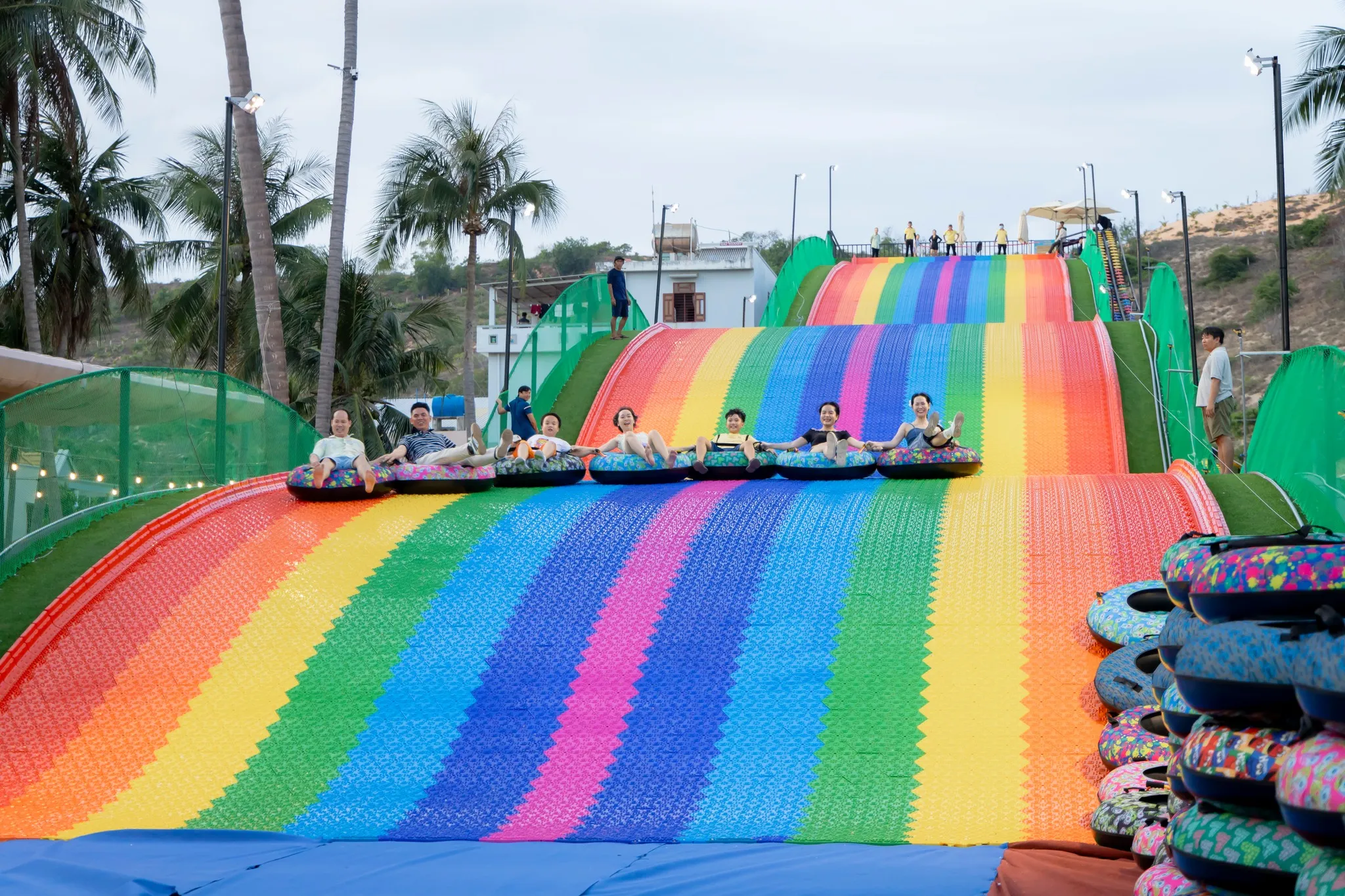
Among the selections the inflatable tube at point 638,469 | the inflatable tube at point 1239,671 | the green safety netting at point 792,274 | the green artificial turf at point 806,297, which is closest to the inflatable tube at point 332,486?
the inflatable tube at point 638,469

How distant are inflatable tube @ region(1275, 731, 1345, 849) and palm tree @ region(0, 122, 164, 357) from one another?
2456 cm

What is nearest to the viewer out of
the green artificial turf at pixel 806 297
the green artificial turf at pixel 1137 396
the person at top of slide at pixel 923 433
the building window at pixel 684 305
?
the person at top of slide at pixel 923 433

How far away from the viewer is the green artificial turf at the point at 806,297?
28875 mm

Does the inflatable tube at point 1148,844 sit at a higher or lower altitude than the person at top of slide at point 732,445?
lower

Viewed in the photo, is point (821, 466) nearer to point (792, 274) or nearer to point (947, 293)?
point (792, 274)

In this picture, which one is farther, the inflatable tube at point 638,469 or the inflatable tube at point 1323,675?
the inflatable tube at point 638,469

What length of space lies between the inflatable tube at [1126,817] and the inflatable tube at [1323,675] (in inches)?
76.3

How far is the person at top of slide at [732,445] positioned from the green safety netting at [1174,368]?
455 centimetres

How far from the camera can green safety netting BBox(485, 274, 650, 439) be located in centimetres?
1756

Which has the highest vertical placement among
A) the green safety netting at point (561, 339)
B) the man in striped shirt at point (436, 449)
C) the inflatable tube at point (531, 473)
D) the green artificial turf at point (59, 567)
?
the green safety netting at point (561, 339)

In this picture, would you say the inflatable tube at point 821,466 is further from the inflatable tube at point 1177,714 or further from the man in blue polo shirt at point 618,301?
the man in blue polo shirt at point 618,301

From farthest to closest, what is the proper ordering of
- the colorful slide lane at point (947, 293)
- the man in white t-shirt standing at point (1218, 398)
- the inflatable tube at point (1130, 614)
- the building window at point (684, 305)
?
the building window at point (684, 305) → the colorful slide lane at point (947, 293) → the man in white t-shirt standing at point (1218, 398) → the inflatable tube at point (1130, 614)

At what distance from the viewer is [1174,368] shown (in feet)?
52.2

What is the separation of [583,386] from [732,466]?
21.6 ft
